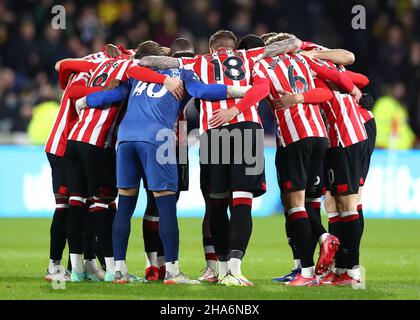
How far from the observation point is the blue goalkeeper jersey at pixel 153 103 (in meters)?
8.26

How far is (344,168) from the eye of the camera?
27.9 ft

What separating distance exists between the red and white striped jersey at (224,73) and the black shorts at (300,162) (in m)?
0.37

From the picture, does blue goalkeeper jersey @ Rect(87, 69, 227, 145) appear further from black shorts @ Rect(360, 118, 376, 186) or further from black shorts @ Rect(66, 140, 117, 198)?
black shorts @ Rect(360, 118, 376, 186)

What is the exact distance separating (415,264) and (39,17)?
11.3 meters

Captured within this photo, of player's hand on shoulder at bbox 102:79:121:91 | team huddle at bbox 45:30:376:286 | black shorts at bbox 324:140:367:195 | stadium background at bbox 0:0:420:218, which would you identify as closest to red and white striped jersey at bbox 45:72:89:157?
team huddle at bbox 45:30:376:286

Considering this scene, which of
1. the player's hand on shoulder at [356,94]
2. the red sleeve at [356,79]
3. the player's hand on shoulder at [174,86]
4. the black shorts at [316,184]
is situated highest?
the red sleeve at [356,79]

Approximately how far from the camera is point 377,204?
16500 mm

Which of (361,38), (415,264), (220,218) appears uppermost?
(361,38)

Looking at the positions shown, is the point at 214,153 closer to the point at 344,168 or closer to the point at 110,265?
the point at 344,168

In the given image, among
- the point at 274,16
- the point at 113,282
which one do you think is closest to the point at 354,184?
the point at 113,282

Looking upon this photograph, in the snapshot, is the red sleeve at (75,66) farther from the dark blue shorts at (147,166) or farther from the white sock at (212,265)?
the white sock at (212,265)

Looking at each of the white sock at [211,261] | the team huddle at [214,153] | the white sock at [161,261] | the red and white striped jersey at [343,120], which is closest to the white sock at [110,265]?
the team huddle at [214,153]

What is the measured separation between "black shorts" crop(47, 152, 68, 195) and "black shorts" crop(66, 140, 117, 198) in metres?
0.14

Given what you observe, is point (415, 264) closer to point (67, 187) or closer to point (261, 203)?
point (67, 187)
